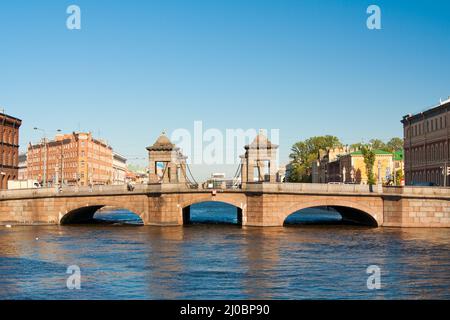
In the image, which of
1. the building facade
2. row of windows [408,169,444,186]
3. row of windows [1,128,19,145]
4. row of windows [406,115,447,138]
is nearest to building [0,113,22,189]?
row of windows [1,128,19,145]

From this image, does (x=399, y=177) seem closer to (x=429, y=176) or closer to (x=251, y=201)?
(x=429, y=176)

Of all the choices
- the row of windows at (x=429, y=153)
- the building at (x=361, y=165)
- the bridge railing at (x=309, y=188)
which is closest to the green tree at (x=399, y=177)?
→ the building at (x=361, y=165)

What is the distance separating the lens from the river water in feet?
118

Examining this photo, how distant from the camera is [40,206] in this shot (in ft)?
282

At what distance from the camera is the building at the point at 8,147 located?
10769cm

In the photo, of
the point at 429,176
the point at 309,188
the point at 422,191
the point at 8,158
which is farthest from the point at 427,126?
the point at 8,158

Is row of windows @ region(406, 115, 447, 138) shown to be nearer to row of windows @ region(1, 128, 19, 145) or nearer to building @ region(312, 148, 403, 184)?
building @ region(312, 148, 403, 184)

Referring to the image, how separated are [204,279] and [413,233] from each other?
117 feet

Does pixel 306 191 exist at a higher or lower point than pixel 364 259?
higher

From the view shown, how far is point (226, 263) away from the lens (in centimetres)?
4728

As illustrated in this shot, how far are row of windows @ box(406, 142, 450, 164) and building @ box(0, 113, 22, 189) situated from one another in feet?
223

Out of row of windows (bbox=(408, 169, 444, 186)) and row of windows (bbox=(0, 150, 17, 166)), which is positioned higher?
row of windows (bbox=(0, 150, 17, 166))
